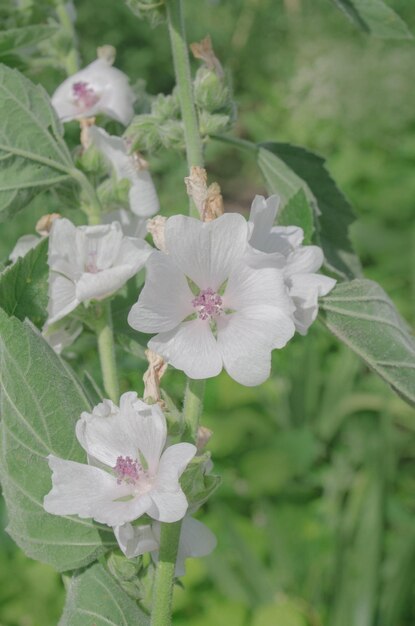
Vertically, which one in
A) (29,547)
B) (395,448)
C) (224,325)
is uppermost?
(224,325)

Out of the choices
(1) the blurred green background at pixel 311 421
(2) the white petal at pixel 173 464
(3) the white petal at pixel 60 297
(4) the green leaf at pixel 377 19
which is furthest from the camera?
(1) the blurred green background at pixel 311 421

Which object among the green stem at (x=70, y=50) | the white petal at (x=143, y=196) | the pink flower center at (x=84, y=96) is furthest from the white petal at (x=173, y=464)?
the green stem at (x=70, y=50)

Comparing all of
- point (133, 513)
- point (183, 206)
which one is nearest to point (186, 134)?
point (133, 513)

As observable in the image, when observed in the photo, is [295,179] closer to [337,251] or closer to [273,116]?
[337,251]

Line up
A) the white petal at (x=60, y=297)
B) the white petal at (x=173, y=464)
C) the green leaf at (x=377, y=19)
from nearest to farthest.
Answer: the white petal at (x=173, y=464), the white petal at (x=60, y=297), the green leaf at (x=377, y=19)

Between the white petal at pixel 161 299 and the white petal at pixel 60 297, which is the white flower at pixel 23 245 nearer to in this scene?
the white petal at pixel 60 297

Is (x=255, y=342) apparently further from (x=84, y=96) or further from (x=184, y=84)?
(x=84, y=96)

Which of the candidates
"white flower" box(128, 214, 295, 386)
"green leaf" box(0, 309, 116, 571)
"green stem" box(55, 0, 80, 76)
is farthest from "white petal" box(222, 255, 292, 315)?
"green stem" box(55, 0, 80, 76)

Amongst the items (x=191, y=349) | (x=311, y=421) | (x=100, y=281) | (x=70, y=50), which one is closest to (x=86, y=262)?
(x=100, y=281)
